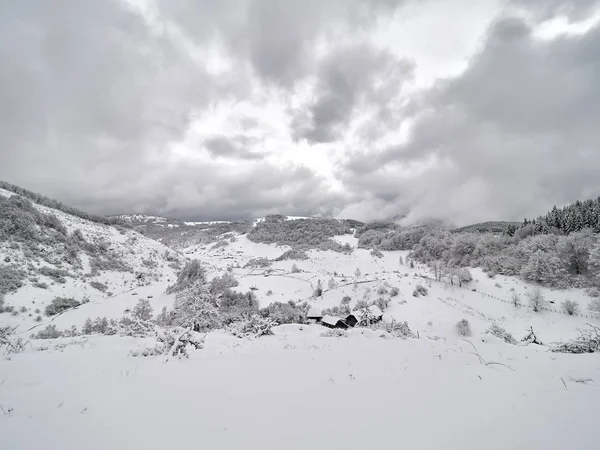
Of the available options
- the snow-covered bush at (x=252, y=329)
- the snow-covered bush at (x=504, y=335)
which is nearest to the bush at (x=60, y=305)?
the snow-covered bush at (x=252, y=329)

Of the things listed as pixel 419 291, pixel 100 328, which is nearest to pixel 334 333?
pixel 100 328

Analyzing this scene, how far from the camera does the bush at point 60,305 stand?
24.4m

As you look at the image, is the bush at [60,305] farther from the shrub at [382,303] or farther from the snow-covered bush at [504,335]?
the shrub at [382,303]

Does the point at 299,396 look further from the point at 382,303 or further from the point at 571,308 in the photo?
the point at 571,308

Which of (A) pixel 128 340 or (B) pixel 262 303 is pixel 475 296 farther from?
(A) pixel 128 340

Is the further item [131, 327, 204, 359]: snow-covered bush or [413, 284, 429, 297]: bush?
[413, 284, 429, 297]: bush

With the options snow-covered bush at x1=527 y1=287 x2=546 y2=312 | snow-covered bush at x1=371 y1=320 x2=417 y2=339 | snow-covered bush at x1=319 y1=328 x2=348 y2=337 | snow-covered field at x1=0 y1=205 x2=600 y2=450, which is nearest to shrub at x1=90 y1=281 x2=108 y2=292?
snow-covered field at x1=0 y1=205 x2=600 y2=450

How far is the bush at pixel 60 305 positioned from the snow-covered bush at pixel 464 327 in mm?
40592

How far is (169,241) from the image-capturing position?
170750 millimetres

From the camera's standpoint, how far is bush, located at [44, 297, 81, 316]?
2440 centimetres

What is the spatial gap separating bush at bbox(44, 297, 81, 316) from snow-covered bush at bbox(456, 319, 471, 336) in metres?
40.6

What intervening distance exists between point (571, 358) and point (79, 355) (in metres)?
11.9

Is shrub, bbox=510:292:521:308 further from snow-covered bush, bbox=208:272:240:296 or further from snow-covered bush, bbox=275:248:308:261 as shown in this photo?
snow-covered bush, bbox=275:248:308:261

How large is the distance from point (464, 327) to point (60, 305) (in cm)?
4225
